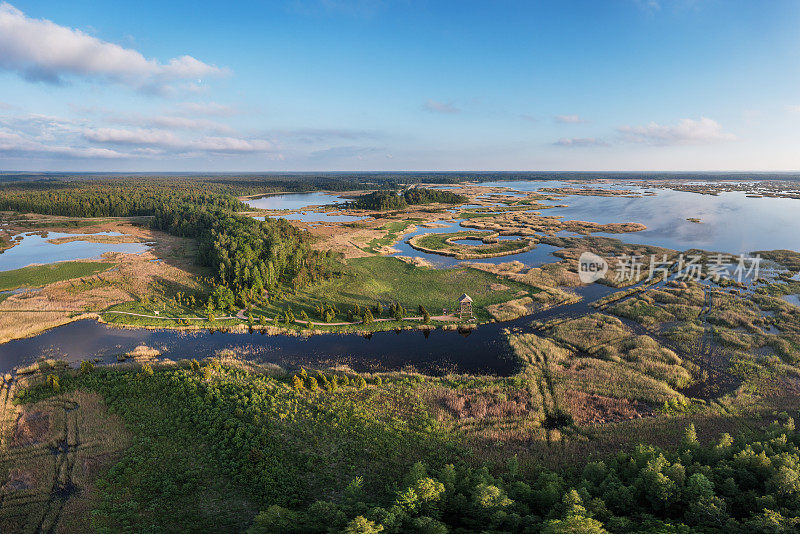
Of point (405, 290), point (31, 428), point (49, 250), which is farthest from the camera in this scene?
point (49, 250)

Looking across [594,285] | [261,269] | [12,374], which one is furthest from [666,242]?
[12,374]

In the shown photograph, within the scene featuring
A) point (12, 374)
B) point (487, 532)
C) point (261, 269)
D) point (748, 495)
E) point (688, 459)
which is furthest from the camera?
point (261, 269)

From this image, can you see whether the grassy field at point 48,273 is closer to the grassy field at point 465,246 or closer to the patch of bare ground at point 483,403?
the grassy field at point 465,246

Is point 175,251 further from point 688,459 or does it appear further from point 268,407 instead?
point 688,459

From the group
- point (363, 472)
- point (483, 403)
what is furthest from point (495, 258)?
point (363, 472)
